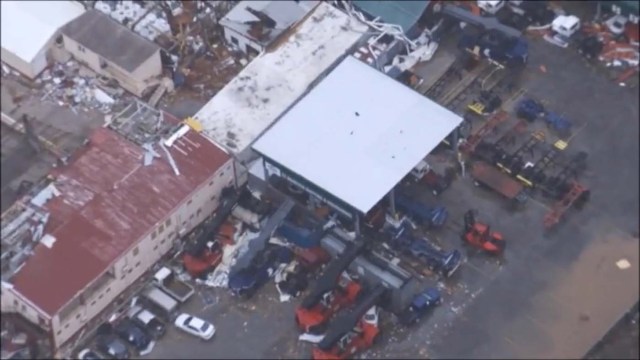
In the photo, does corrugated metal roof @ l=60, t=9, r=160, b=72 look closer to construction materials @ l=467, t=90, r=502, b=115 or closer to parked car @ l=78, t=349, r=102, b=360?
parked car @ l=78, t=349, r=102, b=360

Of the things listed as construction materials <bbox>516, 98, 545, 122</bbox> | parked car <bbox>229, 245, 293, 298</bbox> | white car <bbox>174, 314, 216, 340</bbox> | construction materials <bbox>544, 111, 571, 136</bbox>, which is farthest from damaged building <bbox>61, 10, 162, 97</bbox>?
construction materials <bbox>544, 111, 571, 136</bbox>

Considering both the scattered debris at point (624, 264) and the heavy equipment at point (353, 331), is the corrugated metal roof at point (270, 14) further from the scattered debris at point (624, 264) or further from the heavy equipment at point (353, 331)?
the scattered debris at point (624, 264)

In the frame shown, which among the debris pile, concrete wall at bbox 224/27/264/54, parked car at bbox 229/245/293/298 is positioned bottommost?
the debris pile

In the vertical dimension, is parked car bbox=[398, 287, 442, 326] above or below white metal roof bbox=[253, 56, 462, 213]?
below

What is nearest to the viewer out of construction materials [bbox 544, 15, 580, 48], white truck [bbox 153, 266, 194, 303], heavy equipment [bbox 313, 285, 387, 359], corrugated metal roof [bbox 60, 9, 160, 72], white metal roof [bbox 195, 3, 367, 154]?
heavy equipment [bbox 313, 285, 387, 359]

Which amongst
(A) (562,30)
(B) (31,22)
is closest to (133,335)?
(B) (31,22)

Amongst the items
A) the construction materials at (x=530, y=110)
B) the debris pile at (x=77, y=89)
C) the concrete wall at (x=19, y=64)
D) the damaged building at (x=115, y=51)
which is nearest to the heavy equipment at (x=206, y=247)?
the damaged building at (x=115, y=51)

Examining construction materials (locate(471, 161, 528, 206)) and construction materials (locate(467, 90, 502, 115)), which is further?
construction materials (locate(467, 90, 502, 115))
